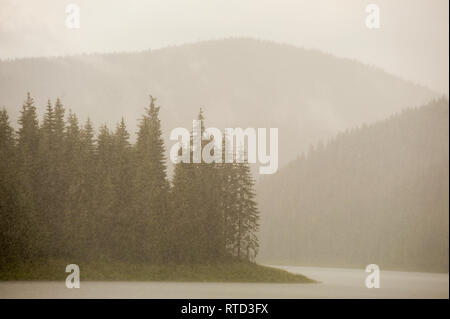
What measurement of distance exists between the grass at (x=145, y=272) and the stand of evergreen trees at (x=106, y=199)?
1213 millimetres

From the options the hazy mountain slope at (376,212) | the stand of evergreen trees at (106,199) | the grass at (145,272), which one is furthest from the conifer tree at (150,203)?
the hazy mountain slope at (376,212)

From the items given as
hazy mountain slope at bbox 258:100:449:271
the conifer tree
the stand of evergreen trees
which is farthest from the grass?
hazy mountain slope at bbox 258:100:449:271

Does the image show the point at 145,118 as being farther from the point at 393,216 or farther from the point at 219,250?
the point at 393,216

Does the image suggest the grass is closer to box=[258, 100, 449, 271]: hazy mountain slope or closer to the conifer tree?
the conifer tree

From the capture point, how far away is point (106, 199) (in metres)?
61.1

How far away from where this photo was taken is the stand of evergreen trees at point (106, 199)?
58.6 meters

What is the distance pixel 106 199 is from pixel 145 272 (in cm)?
924

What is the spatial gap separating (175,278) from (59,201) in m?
15.5

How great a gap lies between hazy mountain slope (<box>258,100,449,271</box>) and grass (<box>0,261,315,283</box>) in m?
78.5

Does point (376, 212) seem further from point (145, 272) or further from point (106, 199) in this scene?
point (106, 199)

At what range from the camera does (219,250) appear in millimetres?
63281

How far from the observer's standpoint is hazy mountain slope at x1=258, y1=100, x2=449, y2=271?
14412cm

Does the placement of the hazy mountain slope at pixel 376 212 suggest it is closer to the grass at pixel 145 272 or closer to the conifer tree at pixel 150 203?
the grass at pixel 145 272
